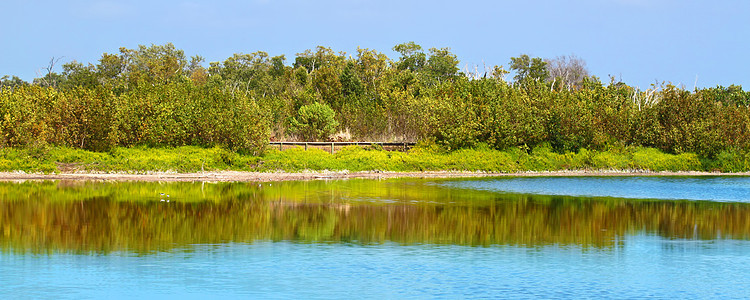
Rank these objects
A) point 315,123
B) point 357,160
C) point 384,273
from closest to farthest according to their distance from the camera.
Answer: point 384,273 < point 357,160 < point 315,123

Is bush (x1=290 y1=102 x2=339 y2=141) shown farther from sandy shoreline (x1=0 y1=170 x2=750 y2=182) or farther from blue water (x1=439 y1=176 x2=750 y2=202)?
blue water (x1=439 y1=176 x2=750 y2=202)

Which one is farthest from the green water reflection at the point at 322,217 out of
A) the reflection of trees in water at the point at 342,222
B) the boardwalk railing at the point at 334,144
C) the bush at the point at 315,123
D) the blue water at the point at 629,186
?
the bush at the point at 315,123

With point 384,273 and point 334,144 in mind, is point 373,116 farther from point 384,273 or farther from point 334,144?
point 384,273

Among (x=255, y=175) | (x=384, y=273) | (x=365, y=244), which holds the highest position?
(x=255, y=175)

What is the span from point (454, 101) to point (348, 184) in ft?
61.0

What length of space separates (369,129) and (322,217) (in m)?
36.2

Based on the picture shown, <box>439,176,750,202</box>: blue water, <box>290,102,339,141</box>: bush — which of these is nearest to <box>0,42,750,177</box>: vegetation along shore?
<box>290,102,339,141</box>: bush

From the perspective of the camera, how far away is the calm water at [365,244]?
55.5ft

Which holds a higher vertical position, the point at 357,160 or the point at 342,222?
the point at 357,160

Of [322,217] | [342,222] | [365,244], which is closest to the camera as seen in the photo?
[365,244]

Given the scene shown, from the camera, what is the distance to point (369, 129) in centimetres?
6500

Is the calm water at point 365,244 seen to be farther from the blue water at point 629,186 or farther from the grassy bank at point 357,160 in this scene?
the grassy bank at point 357,160

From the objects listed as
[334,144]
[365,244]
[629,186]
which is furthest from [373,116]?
[365,244]

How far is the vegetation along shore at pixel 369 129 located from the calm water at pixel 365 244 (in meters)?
10.3
